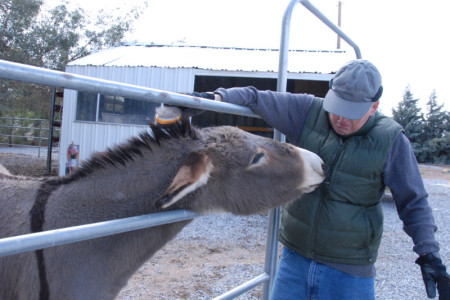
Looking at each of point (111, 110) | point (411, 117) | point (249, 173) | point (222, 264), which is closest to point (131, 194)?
point (249, 173)

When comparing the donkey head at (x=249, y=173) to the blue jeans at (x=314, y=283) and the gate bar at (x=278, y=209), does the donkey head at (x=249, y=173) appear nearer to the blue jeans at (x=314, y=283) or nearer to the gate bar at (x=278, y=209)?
the gate bar at (x=278, y=209)

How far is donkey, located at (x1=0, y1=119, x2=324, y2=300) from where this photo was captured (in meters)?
1.84

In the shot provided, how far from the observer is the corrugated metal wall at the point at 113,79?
1044cm

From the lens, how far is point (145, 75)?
10.7 meters

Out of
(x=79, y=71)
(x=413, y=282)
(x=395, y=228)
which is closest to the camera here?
(x=413, y=282)

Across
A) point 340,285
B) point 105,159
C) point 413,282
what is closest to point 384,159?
point 340,285

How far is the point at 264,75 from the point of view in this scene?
32.4ft

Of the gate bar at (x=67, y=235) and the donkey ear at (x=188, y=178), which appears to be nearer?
the gate bar at (x=67, y=235)

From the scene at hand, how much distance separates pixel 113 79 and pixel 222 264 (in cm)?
789

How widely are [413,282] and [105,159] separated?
5844mm

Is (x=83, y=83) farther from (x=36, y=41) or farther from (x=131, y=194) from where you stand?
(x=36, y=41)

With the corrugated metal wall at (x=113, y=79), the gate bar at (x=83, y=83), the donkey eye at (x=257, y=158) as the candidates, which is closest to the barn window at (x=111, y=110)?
the corrugated metal wall at (x=113, y=79)

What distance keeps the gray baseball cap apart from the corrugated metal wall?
8597 millimetres

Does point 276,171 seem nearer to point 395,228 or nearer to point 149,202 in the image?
point 149,202
